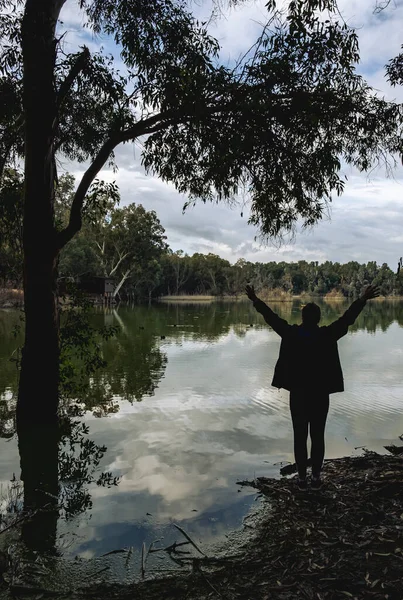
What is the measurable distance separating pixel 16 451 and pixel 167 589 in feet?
12.9

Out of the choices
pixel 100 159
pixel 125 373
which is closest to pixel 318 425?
pixel 100 159

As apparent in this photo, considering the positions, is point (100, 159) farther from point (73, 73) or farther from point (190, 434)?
point (190, 434)

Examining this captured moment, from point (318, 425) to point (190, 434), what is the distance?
3.30m

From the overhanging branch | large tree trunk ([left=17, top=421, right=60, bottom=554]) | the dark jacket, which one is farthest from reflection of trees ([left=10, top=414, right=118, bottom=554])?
the overhanging branch

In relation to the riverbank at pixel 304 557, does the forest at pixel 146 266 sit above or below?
above

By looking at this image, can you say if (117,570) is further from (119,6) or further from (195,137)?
(119,6)

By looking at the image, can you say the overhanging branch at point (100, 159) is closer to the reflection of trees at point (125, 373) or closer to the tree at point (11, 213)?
the tree at point (11, 213)

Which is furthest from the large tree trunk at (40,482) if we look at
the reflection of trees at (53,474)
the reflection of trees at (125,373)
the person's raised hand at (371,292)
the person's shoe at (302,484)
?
the person's raised hand at (371,292)

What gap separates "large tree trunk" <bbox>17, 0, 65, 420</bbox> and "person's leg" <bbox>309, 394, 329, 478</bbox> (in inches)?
164

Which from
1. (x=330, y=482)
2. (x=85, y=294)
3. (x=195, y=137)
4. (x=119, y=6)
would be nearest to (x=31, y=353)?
(x=85, y=294)

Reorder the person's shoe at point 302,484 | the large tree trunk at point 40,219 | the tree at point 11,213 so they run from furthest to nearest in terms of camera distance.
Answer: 1. the tree at point 11,213
2. the large tree trunk at point 40,219
3. the person's shoe at point 302,484

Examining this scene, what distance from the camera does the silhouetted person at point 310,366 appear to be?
4047 mm

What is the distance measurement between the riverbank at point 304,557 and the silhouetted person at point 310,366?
0.52 meters

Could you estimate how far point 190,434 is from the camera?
709cm
